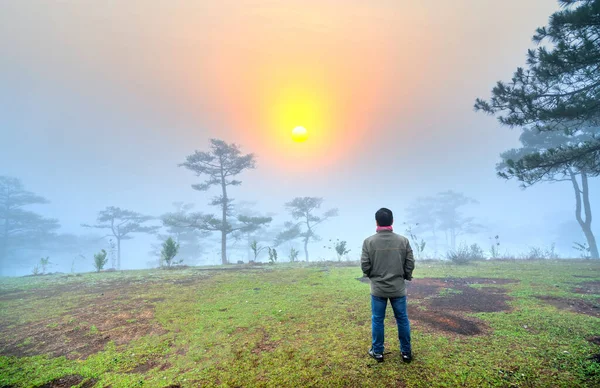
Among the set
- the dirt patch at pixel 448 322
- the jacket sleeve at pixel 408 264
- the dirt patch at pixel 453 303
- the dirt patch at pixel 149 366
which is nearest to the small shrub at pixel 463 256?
the dirt patch at pixel 453 303

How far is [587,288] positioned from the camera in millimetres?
7598

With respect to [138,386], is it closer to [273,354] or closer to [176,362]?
[176,362]

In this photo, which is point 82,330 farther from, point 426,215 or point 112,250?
point 426,215

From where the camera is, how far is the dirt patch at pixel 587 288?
23.3 feet

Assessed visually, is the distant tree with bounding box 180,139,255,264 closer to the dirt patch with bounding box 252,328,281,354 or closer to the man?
the dirt patch with bounding box 252,328,281,354

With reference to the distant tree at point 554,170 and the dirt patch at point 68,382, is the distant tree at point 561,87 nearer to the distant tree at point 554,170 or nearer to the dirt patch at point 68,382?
the distant tree at point 554,170

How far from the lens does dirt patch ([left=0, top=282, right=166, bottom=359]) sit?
464 centimetres

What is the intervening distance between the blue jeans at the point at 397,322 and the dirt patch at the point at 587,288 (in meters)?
7.50

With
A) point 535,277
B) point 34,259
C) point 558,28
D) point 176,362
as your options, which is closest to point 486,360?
point 176,362

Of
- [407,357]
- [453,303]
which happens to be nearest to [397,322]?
[407,357]

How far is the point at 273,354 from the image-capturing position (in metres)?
4.00

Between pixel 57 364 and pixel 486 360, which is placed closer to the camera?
pixel 486 360

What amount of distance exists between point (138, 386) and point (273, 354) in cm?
193

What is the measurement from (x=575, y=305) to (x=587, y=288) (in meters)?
2.93
